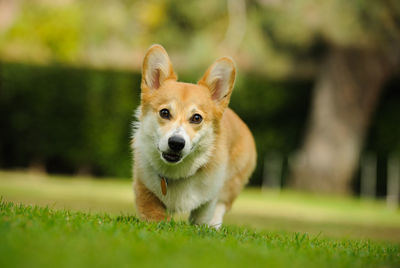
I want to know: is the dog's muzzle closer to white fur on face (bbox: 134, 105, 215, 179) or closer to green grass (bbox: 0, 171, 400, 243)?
white fur on face (bbox: 134, 105, 215, 179)

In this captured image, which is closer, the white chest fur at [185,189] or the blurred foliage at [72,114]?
the white chest fur at [185,189]

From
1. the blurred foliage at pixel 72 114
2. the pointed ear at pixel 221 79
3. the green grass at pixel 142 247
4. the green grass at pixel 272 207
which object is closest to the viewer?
the green grass at pixel 142 247

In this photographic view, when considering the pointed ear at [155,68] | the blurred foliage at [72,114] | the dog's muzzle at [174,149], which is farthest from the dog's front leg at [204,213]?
the blurred foliage at [72,114]

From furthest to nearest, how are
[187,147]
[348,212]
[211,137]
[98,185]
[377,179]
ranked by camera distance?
[377,179] → [98,185] → [348,212] → [211,137] → [187,147]

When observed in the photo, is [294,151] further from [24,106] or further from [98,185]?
[24,106]

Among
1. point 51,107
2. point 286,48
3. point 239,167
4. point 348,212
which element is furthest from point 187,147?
point 51,107

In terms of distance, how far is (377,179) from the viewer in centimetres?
1293

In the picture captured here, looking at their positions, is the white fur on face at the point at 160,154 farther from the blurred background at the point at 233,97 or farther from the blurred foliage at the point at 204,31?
the blurred background at the point at 233,97

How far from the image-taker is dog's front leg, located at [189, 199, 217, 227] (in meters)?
4.46

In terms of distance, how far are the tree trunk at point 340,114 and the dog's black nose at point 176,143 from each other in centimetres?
943

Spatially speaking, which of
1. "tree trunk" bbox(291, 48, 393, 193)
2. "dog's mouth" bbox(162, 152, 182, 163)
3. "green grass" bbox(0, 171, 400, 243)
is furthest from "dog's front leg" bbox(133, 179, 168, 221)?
"tree trunk" bbox(291, 48, 393, 193)

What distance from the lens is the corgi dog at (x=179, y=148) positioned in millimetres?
4133

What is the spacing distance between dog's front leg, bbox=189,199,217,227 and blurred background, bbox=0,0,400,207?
702 cm

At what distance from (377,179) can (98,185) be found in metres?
6.86
